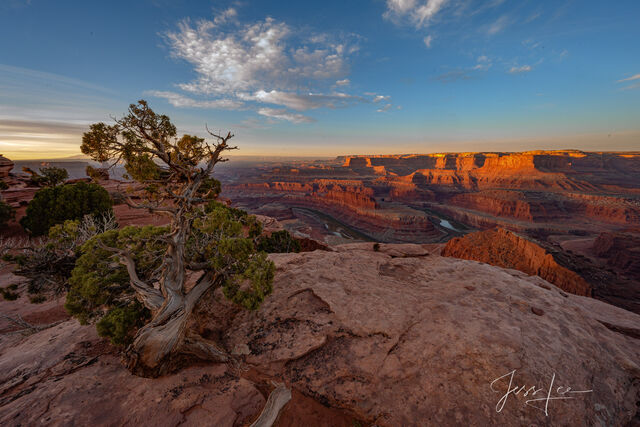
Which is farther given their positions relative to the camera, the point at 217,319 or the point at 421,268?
the point at 421,268

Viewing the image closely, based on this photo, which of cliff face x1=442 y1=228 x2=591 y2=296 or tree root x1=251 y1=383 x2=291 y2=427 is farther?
cliff face x1=442 y1=228 x2=591 y2=296

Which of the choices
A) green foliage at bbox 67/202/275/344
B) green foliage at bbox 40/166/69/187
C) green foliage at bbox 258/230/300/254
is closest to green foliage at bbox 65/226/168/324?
green foliage at bbox 67/202/275/344

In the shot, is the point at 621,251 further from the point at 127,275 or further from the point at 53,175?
the point at 53,175

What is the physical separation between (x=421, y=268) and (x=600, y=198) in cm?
11671

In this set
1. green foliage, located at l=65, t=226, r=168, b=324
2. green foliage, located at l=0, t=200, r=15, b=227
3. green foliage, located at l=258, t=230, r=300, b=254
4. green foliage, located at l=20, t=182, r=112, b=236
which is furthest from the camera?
green foliage, located at l=258, t=230, r=300, b=254

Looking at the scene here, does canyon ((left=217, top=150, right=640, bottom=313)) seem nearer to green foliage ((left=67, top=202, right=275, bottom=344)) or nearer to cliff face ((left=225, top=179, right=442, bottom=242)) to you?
cliff face ((left=225, top=179, right=442, bottom=242))

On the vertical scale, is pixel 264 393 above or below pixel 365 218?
above

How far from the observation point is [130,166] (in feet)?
19.6

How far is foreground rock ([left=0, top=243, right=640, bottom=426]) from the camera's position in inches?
185

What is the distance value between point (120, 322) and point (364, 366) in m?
6.32

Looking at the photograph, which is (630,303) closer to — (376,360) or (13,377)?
(376,360)

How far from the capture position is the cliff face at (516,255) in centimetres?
2935

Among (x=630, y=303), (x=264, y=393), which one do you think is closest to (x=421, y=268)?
(x=264, y=393)

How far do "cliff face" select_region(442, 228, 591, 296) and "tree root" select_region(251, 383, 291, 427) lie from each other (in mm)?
37419
